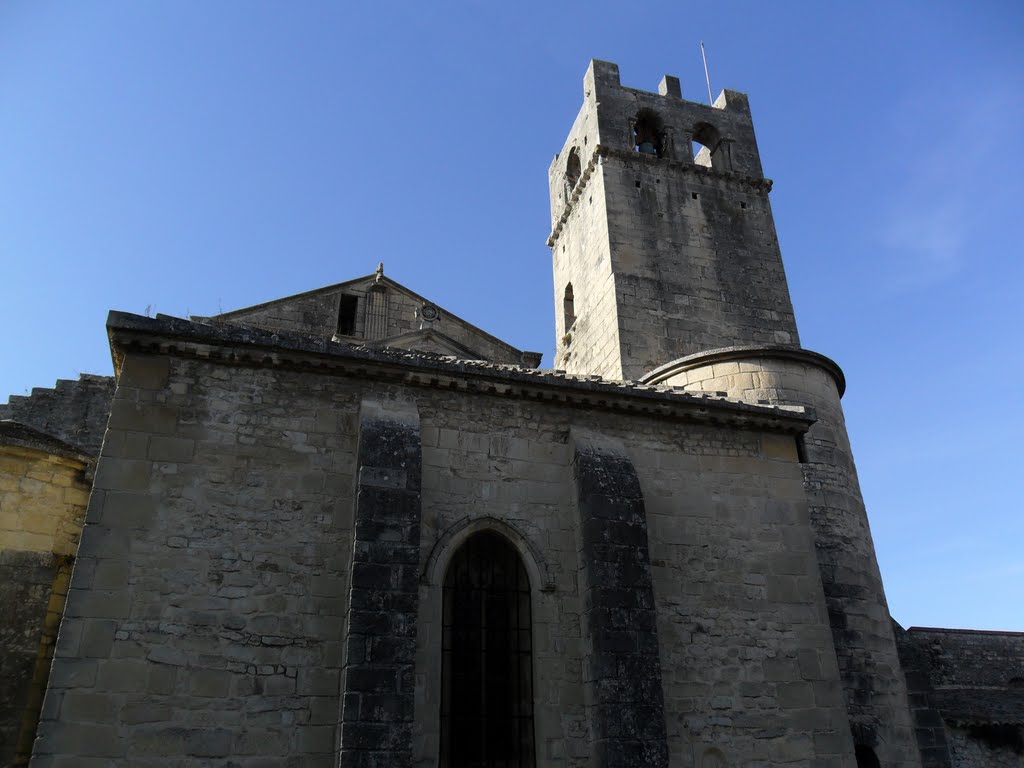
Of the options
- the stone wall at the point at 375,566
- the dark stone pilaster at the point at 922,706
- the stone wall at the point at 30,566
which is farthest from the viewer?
the dark stone pilaster at the point at 922,706

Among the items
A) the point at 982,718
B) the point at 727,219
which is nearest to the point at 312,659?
the point at 982,718

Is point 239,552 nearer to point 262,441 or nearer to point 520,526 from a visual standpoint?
point 262,441

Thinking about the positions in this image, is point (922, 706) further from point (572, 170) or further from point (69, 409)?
point (69, 409)

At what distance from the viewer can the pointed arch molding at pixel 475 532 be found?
8141mm

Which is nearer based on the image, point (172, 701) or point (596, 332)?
point (172, 701)

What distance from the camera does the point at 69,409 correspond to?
47.6 ft

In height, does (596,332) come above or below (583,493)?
above

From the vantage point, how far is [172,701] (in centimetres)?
688

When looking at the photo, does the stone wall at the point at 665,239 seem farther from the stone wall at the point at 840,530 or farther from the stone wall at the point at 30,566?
the stone wall at the point at 30,566

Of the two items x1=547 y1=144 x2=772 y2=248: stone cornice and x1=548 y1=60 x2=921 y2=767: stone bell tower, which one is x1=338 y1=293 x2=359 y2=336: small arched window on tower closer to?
x1=548 y1=60 x2=921 y2=767: stone bell tower

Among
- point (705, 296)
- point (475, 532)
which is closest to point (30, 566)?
point (475, 532)

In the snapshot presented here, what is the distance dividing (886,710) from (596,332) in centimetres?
824

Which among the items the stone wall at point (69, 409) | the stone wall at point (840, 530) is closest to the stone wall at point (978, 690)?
the stone wall at point (840, 530)

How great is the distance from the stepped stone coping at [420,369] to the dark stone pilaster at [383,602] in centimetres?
83
